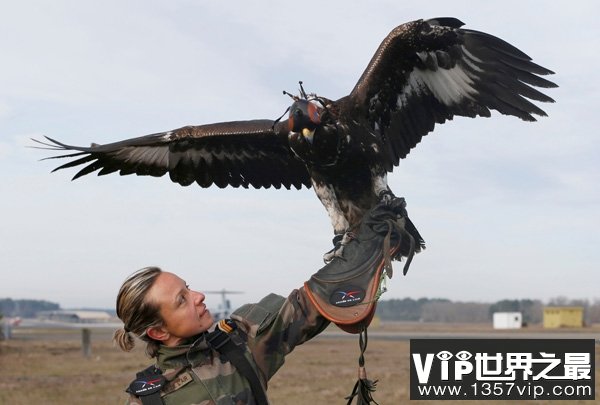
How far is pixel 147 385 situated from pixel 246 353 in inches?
17.3

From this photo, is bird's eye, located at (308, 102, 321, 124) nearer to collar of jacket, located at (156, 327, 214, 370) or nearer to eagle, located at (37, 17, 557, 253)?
eagle, located at (37, 17, 557, 253)

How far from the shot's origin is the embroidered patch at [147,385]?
2.96 meters

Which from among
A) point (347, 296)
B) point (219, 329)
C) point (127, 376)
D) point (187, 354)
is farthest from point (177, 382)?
point (127, 376)

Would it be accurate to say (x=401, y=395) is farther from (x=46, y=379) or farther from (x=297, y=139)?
(x=297, y=139)

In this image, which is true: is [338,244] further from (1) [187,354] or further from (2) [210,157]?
(2) [210,157]

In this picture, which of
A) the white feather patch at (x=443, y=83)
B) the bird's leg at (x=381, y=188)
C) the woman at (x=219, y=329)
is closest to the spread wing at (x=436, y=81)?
the white feather patch at (x=443, y=83)

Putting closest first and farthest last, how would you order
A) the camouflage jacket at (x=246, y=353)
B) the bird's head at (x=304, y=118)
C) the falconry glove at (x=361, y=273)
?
the falconry glove at (x=361, y=273) < the camouflage jacket at (x=246, y=353) < the bird's head at (x=304, y=118)

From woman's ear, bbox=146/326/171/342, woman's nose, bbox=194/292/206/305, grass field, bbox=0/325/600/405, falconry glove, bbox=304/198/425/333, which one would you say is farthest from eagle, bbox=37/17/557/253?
grass field, bbox=0/325/600/405

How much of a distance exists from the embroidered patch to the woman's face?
0.18 metres

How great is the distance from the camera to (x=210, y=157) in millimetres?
4504

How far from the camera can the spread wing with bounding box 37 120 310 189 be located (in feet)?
13.8

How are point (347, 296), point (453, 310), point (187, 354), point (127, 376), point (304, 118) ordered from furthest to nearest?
1. point (453, 310)
2. point (127, 376)
3. point (304, 118)
4. point (187, 354)
5. point (347, 296)

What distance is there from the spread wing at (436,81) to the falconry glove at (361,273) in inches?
32.2

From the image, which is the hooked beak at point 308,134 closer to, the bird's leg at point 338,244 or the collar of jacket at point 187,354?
the bird's leg at point 338,244
